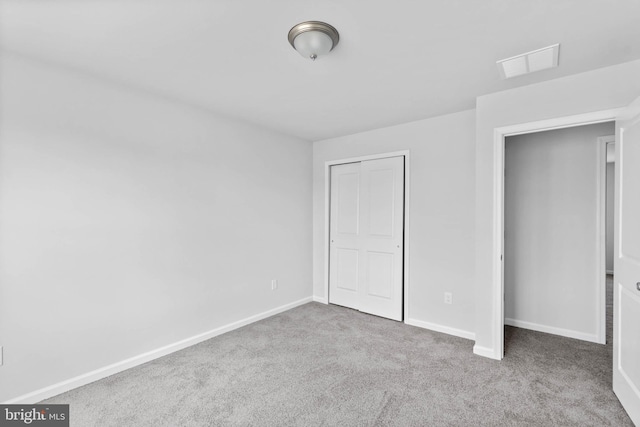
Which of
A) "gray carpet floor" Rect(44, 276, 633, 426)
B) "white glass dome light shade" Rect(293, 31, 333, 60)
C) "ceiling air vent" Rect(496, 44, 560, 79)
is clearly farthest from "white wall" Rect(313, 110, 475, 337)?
"white glass dome light shade" Rect(293, 31, 333, 60)

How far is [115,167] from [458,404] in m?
3.09

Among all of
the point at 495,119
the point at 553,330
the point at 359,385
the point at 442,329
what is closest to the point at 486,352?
the point at 442,329

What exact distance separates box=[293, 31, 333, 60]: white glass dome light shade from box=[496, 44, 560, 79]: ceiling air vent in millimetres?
1237

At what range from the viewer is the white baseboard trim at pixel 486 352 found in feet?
8.59

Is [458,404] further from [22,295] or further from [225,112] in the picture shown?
[225,112]

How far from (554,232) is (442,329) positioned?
1.57 meters

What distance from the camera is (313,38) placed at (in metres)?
1.75

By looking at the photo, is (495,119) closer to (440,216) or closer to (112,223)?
(440,216)

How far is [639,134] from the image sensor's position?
1.80m

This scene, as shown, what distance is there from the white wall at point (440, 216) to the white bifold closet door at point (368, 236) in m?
0.19

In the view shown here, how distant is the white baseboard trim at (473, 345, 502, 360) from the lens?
103 inches

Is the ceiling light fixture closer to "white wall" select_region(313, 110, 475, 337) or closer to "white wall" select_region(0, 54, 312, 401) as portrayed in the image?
"white wall" select_region(0, 54, 312, 401)

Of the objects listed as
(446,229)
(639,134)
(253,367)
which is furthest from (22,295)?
(639,134)

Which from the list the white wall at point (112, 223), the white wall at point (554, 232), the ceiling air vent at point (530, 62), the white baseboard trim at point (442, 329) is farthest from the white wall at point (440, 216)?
the white wall at point (112, 223)
